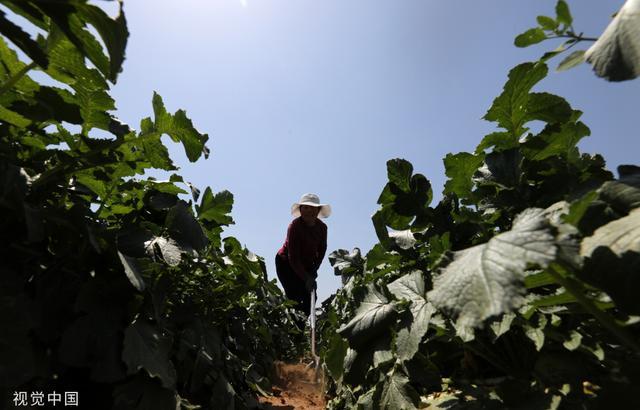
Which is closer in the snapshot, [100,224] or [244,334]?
[100,224]

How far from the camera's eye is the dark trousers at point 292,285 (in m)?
6.82

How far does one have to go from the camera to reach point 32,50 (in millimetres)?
845

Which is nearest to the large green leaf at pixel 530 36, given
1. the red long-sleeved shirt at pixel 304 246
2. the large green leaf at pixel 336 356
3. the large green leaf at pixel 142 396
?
the large green leaf at pixel 336 356

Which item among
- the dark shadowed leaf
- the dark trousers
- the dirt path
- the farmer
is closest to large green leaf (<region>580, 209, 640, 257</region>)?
the dark shadowed leaf

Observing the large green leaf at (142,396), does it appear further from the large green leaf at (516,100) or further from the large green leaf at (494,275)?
the large green leaf at (516,100)

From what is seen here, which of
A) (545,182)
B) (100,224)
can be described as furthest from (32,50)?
(545,182)

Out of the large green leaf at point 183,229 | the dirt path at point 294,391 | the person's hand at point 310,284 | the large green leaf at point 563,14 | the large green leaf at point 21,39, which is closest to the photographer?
the large green leaf at point 21,39

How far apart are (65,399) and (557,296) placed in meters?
1.23

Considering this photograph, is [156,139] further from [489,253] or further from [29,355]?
[489,253]

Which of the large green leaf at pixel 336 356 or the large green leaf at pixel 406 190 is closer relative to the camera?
the large green leaf at pixel 406 190

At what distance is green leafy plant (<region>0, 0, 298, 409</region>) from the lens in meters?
0.89

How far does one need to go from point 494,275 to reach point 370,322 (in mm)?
589

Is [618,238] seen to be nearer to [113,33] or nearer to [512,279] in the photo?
[512,279]

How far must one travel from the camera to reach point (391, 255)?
151cm
